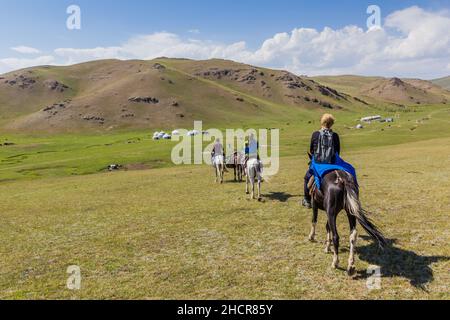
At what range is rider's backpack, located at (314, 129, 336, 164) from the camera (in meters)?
13.0

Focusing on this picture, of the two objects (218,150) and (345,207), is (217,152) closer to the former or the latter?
(218,150)

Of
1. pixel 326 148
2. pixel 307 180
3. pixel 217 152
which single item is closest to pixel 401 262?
pixel 326 148

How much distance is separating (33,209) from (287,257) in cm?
1987

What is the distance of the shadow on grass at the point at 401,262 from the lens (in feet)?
35.6

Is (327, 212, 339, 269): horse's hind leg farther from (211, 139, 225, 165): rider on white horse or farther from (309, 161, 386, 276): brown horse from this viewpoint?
(211, 139, 225, 165): rider on white horse

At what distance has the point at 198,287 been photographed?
436 inches

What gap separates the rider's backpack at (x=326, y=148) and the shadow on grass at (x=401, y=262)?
381 cm

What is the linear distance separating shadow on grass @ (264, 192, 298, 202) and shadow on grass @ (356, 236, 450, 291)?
914 centimetres

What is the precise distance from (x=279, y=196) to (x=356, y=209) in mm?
12760

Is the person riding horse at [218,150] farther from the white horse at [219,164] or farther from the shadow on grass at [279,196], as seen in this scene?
the shadow on grass at [279,196]

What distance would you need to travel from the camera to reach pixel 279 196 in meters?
23.8

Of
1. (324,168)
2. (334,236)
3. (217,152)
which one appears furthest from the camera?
(217,152)

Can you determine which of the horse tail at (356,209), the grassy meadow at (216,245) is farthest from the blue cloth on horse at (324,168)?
the grassy meadow at (216,245)
